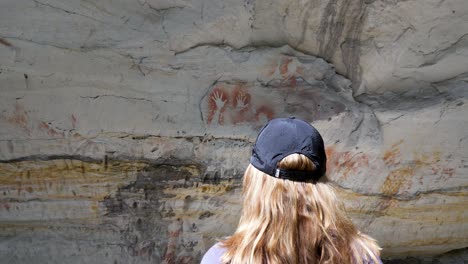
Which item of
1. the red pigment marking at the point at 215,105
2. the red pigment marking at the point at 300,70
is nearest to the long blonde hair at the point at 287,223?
the red pigment marking at the point at 215,105

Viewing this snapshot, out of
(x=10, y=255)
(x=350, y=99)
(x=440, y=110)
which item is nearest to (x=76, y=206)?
(x=10, y=255)

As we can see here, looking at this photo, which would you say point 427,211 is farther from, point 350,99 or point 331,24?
point 331,24

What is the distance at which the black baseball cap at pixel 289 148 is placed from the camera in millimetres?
1080

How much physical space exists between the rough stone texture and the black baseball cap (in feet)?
4.49

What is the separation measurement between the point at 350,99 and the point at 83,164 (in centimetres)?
124

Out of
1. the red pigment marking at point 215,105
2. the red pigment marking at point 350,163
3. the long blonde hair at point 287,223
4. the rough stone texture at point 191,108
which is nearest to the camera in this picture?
the long blonde hair at point 287,223

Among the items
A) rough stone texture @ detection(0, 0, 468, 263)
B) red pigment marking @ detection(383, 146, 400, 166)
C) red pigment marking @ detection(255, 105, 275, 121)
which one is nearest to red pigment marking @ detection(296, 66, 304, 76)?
rough stone texture @ detection(0, 0, 468, 263)

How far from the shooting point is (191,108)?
2.45 metres

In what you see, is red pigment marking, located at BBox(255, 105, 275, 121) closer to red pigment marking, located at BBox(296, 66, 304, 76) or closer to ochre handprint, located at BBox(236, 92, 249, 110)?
ochre handprint, located at BBox(236, 92, 249, 110)

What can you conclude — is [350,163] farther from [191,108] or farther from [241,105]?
[191,108]

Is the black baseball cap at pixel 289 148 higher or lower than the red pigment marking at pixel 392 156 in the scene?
higher

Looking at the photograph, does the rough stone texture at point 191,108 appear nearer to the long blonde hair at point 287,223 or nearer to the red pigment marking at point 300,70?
the red pigment marking at point 300,70

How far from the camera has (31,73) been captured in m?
2.30

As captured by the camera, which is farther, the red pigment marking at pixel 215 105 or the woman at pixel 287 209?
the red pigment marking at pixel 215 105
